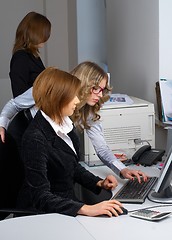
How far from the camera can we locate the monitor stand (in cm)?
178

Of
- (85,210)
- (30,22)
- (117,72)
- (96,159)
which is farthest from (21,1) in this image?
(85,210)

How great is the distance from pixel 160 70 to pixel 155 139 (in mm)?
444

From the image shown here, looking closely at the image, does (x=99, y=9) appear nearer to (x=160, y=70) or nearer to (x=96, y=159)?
(x=160, y=70)

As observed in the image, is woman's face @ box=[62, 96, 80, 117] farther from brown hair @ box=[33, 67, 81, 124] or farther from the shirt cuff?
the shirt cuff

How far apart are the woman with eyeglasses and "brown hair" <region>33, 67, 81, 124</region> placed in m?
0.33

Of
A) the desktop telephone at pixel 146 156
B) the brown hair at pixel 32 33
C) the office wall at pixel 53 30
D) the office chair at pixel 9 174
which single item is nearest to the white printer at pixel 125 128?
the desktop telephone at pixel 146 156

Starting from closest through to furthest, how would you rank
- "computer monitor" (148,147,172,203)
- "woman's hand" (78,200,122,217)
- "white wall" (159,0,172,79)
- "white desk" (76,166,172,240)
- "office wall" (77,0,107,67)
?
"white desk" (76,166,172,240), "woman's hand" (78,200,122,217), "computer monitor" (148,147,172,203), "white wall" (159,0,172,79), "office wall" (77,0,107,67)

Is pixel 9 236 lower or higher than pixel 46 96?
lower

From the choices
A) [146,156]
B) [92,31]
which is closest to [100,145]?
[146,156]

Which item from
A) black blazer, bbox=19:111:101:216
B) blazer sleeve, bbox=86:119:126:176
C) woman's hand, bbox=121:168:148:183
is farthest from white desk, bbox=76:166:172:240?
blazer sleeve, bbox=86:119:126:176

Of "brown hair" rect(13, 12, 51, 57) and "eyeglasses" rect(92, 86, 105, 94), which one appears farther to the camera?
"brown hair" rect(13, 12, 51, 57)

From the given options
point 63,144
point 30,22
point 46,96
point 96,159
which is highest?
point 30,22

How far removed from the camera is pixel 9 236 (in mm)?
1454

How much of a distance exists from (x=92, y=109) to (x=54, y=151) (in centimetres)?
51
